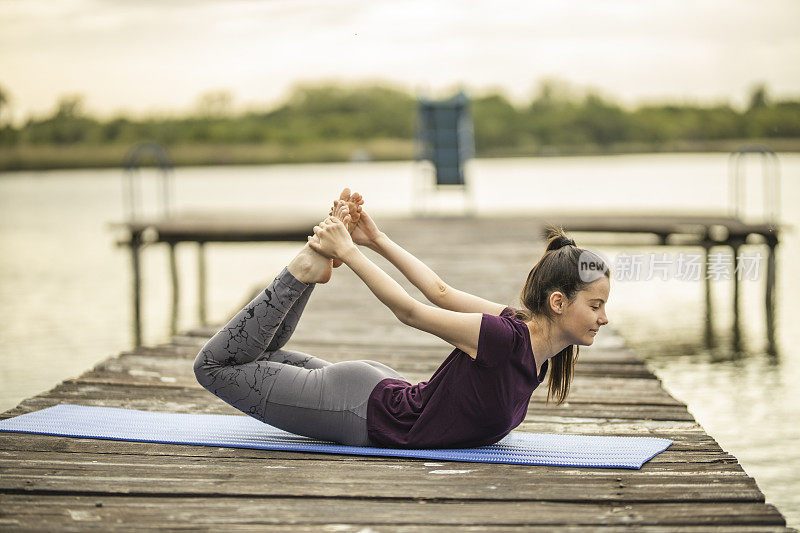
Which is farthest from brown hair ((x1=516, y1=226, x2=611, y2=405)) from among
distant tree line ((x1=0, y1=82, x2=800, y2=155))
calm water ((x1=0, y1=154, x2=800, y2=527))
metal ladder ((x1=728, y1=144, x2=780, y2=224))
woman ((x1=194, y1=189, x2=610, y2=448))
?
distant tree line ((x1=0, y1=82, x2=800, y2=155))

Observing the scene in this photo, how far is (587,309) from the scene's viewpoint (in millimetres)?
2570

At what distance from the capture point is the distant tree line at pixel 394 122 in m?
40.6

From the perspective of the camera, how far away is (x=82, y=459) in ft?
8.74

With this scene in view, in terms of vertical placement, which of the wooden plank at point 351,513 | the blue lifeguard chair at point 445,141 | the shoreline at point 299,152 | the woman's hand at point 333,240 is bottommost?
the wooden plank at point 351,513

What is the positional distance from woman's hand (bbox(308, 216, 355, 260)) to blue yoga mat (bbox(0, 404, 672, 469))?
0.60m

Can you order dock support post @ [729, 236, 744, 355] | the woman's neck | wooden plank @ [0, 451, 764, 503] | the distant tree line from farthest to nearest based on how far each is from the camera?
the distant tree line → dock support post @ [729, 236, 744, 355] → the woman's neck → wooden plank @ [0, 451, 764, 503]

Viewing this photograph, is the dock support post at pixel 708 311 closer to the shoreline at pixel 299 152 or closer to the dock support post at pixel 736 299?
the dock support post at pixel 736 299

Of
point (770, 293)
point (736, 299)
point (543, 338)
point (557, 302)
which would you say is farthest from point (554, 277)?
point (736, 299)

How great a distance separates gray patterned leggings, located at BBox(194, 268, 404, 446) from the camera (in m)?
2.76

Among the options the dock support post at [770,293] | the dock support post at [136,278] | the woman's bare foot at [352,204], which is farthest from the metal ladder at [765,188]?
the dock support post at [136,278]

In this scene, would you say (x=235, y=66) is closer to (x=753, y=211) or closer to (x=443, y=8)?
(x=443, y=8)

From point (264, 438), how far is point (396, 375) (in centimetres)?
47

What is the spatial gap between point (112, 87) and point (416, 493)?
40.0 meters

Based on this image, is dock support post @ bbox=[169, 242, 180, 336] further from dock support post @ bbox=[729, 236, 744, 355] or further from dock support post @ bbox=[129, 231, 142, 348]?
dock support post @ bbox=[729, 236, 744, 355]
